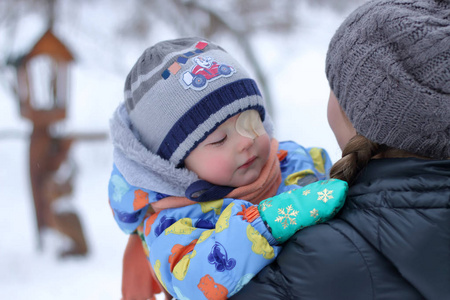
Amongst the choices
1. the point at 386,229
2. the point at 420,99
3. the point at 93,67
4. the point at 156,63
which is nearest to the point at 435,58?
the point at 420,99

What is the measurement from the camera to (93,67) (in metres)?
7.18

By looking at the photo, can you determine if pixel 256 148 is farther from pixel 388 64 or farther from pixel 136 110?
pixel 388 64

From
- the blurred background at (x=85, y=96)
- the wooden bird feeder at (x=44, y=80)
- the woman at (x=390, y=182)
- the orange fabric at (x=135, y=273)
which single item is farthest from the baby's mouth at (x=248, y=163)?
the wooden bird feeder at (x=44, y=80)

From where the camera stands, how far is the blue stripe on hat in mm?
1223

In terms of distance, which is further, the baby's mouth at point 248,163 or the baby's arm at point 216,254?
the baby's mouth at point 248,163

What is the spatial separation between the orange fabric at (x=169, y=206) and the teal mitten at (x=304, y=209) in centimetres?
6

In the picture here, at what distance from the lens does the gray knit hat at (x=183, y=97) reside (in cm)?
123

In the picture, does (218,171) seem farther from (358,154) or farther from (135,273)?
(135,273)

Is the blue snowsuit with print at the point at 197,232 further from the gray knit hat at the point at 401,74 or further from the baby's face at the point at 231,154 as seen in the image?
the gray knit hat at the point at 401,74

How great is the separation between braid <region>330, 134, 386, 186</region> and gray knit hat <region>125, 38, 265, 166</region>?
0.36m

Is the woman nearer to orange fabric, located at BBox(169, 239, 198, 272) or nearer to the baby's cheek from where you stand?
orange fabric, located at BBox(169, 239, 198, 272)

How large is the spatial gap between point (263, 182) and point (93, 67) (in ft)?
21.0

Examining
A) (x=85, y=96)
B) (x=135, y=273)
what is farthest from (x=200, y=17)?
(x=135, y=273)

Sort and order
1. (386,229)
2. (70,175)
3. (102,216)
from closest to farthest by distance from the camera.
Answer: (386,229) → (70,175) → (102,216)
